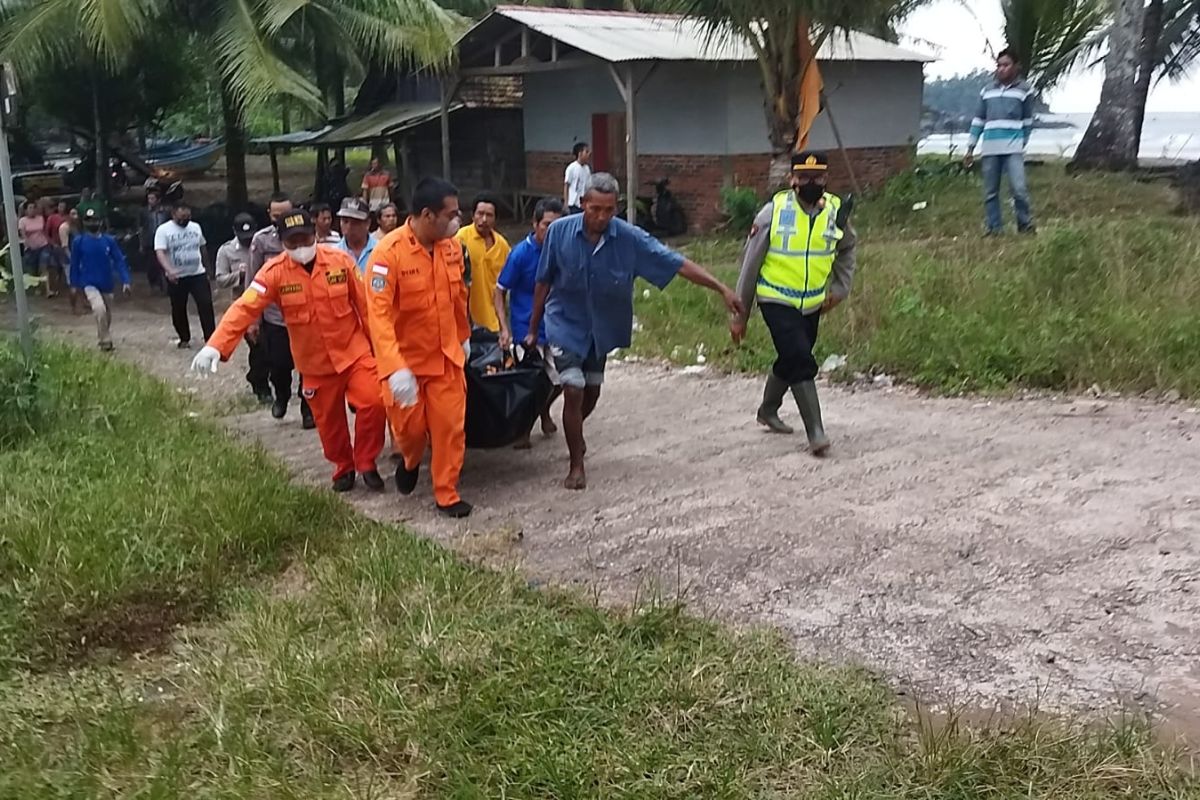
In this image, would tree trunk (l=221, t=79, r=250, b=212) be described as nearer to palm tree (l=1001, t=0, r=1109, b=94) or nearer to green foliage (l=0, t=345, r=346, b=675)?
palm tree (l=1001, t=0, r=1109, b=94)

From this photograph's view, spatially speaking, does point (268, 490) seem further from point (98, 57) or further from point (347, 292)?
point (98, 57)

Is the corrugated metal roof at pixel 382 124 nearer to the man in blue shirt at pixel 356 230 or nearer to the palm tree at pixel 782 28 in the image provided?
the palm tree at pixel 782 28

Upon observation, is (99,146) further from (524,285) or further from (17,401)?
(524,285)

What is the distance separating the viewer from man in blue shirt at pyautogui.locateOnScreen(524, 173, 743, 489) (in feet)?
Result: 19.2

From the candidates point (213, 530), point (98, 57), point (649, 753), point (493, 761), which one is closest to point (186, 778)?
point (493, 761)

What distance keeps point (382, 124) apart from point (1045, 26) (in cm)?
1221

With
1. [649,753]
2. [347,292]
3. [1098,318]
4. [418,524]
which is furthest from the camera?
[1098,318]

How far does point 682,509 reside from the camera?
569 centimetres

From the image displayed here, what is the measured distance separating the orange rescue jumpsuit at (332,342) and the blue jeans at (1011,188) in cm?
723

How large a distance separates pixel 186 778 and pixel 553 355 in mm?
3004

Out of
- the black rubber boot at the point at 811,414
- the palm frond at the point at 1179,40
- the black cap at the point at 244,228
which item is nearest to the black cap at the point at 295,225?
the black rubber boot at the point at 811,414

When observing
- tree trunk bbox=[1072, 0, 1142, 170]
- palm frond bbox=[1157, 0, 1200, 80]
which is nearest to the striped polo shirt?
tree trunk bbox=[1072, 0, 1142, 170]

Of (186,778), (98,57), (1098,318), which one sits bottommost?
(186,778)

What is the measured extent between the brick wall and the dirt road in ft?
35.1
